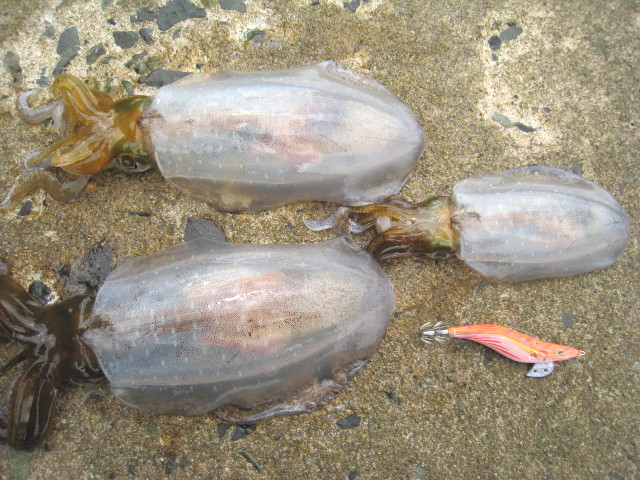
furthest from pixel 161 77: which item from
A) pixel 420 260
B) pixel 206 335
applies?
pixel 420 260

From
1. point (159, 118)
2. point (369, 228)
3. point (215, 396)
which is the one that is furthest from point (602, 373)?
point (159, 118)

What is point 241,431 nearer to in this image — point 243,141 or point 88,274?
point 88,274

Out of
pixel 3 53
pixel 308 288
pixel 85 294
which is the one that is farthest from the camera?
pixel 3 53

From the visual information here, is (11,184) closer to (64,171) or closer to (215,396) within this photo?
(64,171)

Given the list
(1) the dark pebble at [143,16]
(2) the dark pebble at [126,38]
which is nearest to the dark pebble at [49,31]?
(2) the dark pebble at [126,38]

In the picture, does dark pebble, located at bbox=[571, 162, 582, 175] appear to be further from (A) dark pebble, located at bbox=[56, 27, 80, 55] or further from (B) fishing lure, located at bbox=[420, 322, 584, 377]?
(A) dark pebble, located at bbox=[56, 27, 80, 55]

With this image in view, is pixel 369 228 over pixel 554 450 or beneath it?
over
